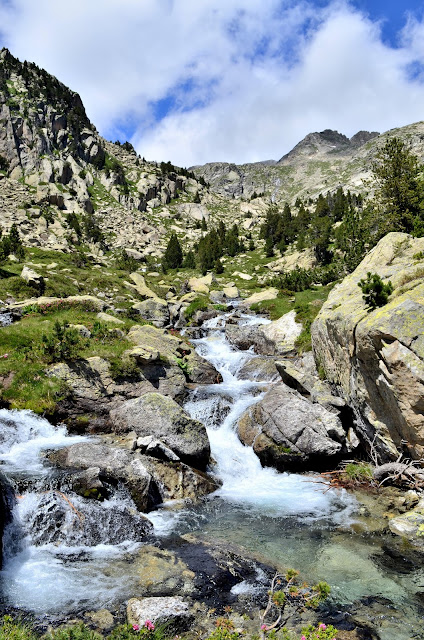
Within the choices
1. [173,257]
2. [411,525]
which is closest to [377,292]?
[411,525]

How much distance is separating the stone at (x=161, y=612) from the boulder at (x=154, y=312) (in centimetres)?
3014

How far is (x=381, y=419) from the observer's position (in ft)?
47.4

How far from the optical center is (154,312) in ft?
129

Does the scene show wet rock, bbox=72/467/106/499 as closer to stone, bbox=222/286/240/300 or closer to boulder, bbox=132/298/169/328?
boulder, bbox=132/298/169/328

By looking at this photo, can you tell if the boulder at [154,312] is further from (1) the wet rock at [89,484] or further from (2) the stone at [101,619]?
(2) the stone at [101,619]

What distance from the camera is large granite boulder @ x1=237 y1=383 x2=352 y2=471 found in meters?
16.1

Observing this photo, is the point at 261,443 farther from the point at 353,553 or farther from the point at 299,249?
the point at 299,249

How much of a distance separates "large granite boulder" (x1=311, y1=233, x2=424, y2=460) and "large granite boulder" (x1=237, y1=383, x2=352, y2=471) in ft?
4.49

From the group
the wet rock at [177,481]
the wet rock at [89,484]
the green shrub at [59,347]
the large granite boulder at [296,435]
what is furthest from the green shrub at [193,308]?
the wet rock at [89,484]

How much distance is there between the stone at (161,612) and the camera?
22.8ft

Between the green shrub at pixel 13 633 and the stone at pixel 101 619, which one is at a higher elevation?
the green shrub at pixel 13 633

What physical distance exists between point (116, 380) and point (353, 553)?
555 inches

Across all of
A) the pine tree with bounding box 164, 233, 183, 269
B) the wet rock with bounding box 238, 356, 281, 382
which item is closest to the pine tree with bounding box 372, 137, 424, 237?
the wet rock with bounding box 238, 356, 281, 382

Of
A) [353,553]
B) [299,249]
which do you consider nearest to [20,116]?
[299,249]
